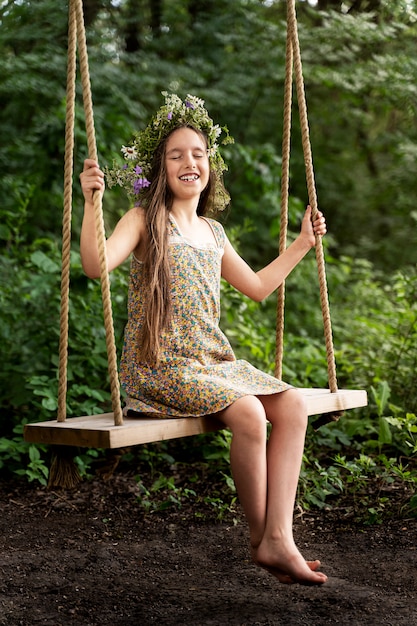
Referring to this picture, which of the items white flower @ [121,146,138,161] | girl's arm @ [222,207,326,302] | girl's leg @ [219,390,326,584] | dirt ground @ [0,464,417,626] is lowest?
dirt ground @ [0,464,417,626]

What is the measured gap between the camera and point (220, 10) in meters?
7.20

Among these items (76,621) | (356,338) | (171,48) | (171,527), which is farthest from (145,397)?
(171,48)

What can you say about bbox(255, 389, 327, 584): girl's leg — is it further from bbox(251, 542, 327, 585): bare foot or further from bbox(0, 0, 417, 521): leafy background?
bbox(0, 0, 417, 521): leafy background

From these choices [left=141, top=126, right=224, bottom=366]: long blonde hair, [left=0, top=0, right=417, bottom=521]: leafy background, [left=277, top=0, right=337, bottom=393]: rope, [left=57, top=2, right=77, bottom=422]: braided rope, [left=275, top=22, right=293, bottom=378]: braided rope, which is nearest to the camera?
[left=57, top=2, right=77, bottom=422]: braided rope

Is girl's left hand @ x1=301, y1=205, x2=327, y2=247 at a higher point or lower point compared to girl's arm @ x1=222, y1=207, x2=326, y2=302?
higher

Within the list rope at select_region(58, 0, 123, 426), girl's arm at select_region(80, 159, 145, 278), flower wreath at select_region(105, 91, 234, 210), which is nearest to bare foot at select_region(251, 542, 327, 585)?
rope at select_region(58, 0, 123, 426)

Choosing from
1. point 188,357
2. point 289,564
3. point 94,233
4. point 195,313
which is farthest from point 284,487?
point 94,233

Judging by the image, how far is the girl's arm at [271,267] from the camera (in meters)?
3.09

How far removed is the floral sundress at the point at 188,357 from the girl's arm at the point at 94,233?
114 mm

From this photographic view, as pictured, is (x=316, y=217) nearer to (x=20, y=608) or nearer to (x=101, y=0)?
(x=20, y=608)

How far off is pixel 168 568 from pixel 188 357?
859 millimetres

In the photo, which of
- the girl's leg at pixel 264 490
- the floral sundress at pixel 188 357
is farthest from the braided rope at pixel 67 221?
the girl's leg at pixel 264 490

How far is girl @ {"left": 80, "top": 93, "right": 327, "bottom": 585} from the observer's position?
2.39m

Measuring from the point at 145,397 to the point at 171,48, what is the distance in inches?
205
